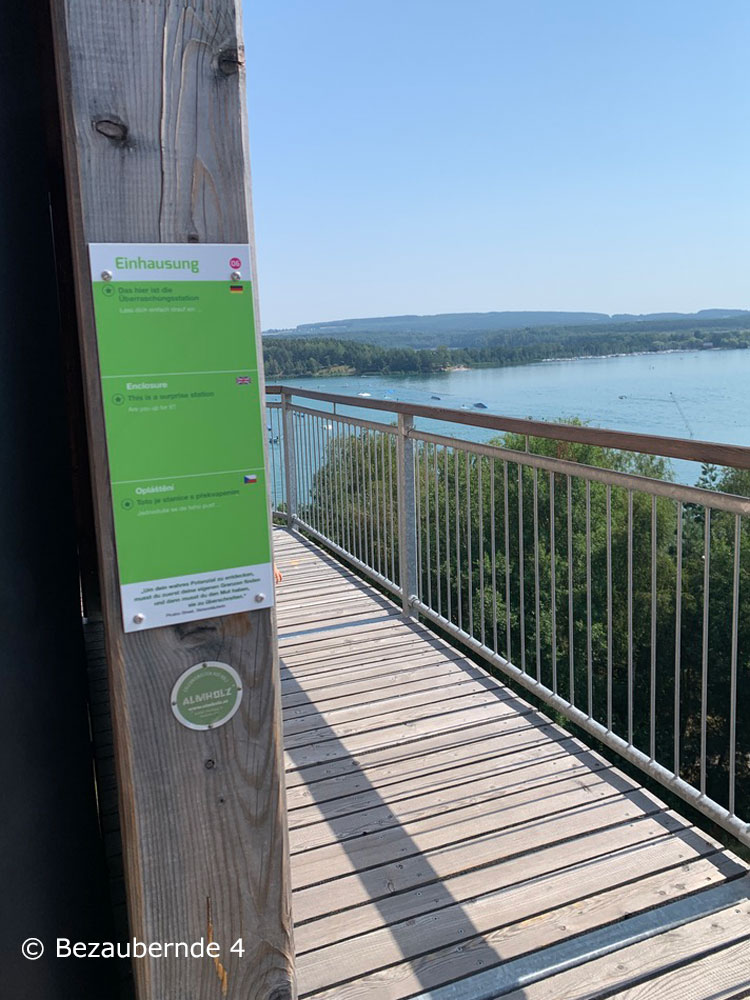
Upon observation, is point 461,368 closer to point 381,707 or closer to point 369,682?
point 369,682

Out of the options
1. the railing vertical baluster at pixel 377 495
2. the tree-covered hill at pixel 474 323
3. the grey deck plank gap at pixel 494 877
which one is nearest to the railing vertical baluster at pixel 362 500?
the railing vertical baluster at pixel 377 495

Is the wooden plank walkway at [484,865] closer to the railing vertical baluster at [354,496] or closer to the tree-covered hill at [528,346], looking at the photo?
the railing vertical baluster at [354,496]

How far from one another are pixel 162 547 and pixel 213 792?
0.38m

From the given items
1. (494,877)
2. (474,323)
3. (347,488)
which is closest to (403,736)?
(494,877)

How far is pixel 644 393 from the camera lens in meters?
56.6

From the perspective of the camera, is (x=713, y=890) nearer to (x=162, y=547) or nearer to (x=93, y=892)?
(x=93, y=892)

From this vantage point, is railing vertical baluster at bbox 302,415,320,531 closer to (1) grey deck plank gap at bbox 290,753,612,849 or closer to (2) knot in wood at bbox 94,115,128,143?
(1) grey deck plank gap at bbox 290,753,612,849

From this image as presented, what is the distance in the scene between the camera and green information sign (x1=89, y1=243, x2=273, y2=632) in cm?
105

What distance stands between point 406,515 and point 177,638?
3.22m

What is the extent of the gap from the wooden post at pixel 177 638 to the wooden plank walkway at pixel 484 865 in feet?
2.80

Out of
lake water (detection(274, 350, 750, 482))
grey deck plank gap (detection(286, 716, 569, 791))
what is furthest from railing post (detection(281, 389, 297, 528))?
lake water (detection(274, 350, 750, 482))

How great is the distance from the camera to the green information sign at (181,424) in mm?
1048

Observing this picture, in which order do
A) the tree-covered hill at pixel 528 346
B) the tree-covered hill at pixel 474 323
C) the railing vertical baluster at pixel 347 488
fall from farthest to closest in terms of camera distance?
the tree-covered hill at pixel 474 323, the tree-covered hill at pixel 528 346, the railing vertical baluster at pixel 347 488

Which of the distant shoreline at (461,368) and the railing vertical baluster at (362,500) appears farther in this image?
the distant shoreline at (461,368)
